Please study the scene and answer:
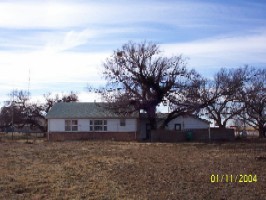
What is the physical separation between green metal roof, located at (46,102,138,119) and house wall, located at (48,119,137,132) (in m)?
0.55

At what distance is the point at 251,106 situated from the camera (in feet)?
172

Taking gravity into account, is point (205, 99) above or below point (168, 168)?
above

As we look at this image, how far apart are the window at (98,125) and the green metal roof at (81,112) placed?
629 mm

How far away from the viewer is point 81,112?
49781 mm

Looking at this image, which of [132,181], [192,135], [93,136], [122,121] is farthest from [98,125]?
[132,181]

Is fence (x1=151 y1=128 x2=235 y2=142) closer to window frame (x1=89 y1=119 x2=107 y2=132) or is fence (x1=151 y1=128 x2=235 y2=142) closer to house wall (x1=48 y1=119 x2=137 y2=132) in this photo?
house wall (x1=48 y1=119 x2=137 y2=132)

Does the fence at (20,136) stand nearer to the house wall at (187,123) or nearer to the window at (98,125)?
the window at (98,125)

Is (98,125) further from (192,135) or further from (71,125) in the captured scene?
(192,135)

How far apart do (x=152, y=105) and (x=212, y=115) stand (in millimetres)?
14591

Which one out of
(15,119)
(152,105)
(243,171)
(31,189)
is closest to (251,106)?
(152,105)

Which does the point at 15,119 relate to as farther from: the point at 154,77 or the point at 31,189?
the point at 31,189
